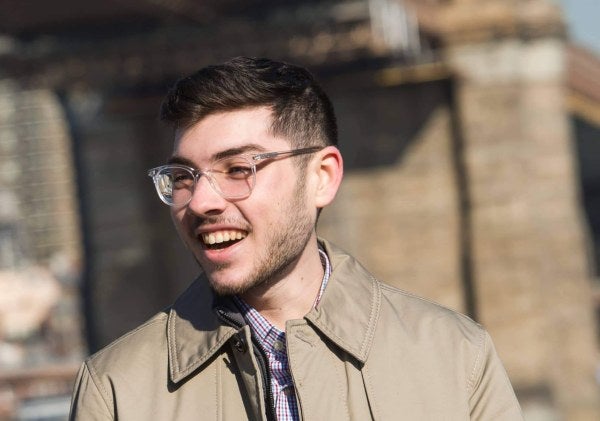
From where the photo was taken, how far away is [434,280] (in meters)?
13.6

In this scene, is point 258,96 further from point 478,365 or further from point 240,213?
point 478,365

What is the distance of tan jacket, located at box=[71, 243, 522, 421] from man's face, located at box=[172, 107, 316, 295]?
0.11 meters

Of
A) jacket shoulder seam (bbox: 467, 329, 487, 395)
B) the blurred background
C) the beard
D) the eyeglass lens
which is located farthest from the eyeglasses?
the blurred background

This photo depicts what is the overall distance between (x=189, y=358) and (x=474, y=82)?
10659mm

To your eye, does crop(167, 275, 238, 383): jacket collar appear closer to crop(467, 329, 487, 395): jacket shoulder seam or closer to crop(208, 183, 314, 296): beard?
crop(208, 183, 314, 296): beard

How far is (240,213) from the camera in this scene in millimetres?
2900

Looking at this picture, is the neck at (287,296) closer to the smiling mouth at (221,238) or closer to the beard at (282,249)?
the beard at (282,249)

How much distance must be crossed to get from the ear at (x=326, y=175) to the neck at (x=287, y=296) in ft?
0.37

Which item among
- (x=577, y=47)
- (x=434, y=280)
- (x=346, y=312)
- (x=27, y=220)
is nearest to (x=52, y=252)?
(x=27, y=220)

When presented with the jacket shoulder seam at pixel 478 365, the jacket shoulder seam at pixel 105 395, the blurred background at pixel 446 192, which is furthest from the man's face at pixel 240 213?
the blurred background at pixel 446 192

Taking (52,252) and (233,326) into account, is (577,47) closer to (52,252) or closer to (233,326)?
(52,252)

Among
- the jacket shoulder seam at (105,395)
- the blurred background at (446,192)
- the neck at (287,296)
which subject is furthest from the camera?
the blurred background at (446,192)

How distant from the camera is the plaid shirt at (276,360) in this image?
290 centimetres

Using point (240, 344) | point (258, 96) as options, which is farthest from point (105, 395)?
point (258, 96)
